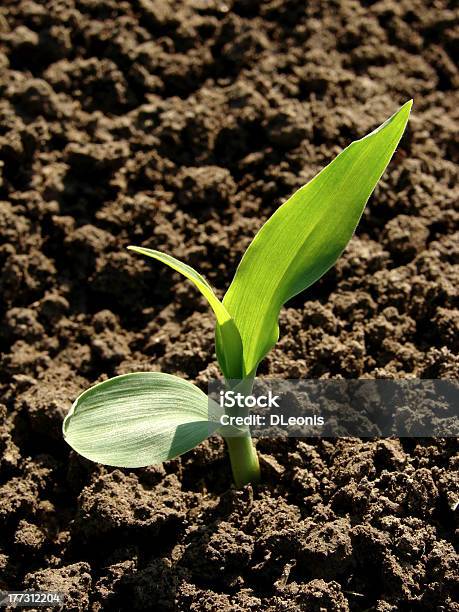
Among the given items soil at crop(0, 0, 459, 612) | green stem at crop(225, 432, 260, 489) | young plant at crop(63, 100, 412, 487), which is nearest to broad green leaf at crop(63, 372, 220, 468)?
young plant at crop(63, 100, 412, 487)

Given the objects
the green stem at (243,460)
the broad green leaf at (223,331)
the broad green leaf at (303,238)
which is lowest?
the green stem at (243,460)

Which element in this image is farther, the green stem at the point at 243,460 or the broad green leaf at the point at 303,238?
the green stem at the point at 243,460

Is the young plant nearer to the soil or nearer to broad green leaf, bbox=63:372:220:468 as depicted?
broad green leaf, bbox=63:372:220:468

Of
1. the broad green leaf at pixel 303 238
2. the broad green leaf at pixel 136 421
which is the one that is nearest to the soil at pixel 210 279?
the broad green leaf at pixel 136 421

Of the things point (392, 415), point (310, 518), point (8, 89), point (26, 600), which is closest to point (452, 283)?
point (392, 415)

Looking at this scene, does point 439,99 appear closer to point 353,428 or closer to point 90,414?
point 353,428

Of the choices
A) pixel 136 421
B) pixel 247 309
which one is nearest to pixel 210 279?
pixel 247 309

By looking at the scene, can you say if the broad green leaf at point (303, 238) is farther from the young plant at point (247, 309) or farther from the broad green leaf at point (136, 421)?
the broad green leaf at point (136, 421)
